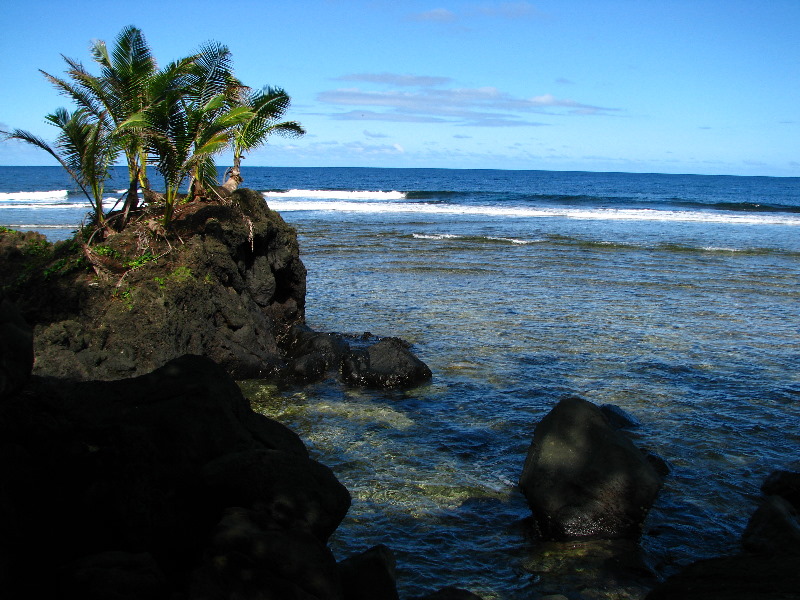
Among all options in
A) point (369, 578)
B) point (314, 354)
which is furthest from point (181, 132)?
point (369, 578)

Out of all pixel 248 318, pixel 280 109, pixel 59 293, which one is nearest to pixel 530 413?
pixel 248 318

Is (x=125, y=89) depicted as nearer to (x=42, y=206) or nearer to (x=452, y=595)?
(x=452, y=595)

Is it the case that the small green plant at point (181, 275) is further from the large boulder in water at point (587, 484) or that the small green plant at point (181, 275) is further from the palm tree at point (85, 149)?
the large boulder in water at point (587, 484)

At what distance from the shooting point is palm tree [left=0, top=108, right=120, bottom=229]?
405 inches

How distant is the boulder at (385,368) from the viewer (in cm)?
958

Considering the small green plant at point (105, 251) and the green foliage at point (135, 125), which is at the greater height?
the green foliage at point (135, 125)

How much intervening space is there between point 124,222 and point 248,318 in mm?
2472

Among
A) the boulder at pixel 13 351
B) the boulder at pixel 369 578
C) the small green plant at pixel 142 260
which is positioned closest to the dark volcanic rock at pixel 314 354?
the small green plant at pixel 142 260

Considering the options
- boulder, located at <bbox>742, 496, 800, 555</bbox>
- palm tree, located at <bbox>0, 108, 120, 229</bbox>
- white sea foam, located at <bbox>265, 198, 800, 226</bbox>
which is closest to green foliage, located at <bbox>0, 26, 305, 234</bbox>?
palm tree, located at <bbox>0, 108, 120, 229</bbox>

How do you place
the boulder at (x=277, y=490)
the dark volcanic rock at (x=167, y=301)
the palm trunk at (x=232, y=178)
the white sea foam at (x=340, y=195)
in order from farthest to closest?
the white sea foam at (x=340, y=195)
the palm trunk at (x=232, y=178)
the dark volcanic rock at (x=167, y=301)
the boulder at (x=277, y=490)

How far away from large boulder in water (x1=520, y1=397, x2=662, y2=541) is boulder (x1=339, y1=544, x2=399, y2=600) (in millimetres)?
1953

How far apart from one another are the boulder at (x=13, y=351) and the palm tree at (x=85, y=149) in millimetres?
6583

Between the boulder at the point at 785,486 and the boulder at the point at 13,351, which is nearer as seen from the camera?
the boulder at the point at 13,351

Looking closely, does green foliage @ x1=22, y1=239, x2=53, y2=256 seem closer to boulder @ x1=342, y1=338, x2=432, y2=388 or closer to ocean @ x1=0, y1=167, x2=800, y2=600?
ocean @ x1=0, y1=167, x2=800, y2=600
